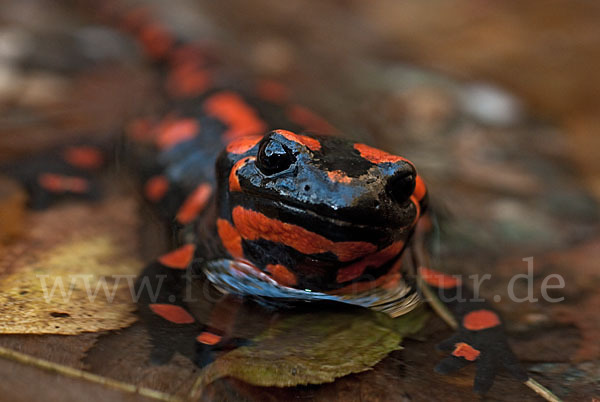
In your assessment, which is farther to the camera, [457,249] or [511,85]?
[511,85]

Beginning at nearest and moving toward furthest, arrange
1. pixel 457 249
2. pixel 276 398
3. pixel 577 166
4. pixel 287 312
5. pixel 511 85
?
pixel 276 398 < pixel 287 312 < pixel 457 249 < pixel 577 166 < pixel 511 85

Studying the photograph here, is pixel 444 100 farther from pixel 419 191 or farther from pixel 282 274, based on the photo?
pixel 282 274

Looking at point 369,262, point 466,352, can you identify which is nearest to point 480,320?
point 466,352

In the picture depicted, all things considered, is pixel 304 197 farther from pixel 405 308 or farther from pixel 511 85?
pixel 511 85

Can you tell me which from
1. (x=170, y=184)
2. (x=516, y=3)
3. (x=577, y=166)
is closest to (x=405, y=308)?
(x=170, y=184)

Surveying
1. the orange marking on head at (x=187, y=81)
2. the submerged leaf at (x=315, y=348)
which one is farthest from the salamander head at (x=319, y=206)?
the orange marking on head at (x=187, y=81)

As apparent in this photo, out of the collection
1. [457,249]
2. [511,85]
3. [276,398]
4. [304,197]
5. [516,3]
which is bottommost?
[276,398]
